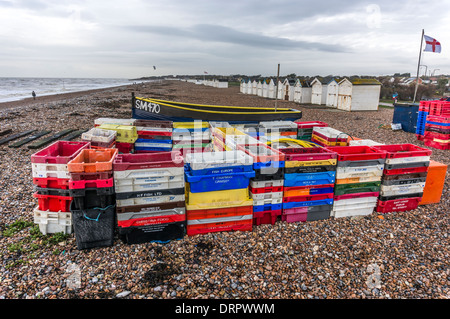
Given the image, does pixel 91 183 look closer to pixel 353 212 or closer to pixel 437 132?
pixel 353 212

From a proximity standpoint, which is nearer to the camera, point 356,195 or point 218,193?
point 218,193

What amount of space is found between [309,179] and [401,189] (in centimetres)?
276

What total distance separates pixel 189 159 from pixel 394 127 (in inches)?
744

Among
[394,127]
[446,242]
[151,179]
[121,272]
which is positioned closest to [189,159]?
[151,179]

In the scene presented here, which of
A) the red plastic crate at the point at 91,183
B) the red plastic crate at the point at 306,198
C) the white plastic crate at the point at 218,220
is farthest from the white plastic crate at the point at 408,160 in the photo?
the red plastic crate at the point at 91,183

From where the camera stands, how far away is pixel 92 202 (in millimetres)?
5602

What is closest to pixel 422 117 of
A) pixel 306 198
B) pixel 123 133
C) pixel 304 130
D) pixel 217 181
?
pixel 304 130

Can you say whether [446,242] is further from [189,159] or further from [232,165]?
[189,159]

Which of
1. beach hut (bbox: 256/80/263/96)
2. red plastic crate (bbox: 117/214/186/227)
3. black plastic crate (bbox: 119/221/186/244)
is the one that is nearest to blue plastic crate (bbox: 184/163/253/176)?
red plastic crate (bbox: 117/214/186/227)

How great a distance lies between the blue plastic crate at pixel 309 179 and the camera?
666 centimetres

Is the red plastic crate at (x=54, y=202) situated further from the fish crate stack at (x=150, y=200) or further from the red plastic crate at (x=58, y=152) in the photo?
the fish crate stack at (x=150, y=200)

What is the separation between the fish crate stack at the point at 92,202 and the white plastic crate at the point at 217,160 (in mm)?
1684

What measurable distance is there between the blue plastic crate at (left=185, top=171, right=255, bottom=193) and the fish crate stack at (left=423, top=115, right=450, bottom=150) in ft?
46.5
